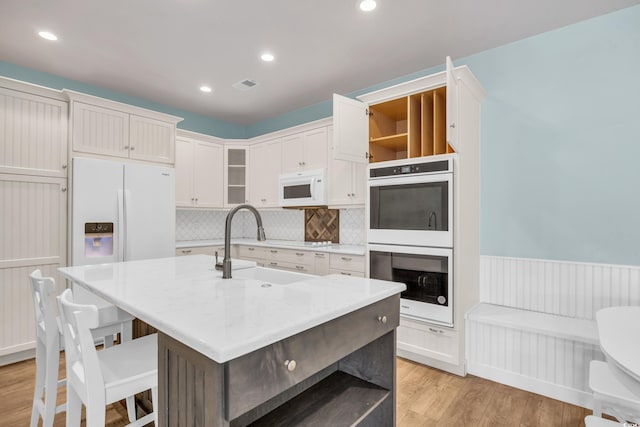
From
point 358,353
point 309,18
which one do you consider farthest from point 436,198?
point 309,18

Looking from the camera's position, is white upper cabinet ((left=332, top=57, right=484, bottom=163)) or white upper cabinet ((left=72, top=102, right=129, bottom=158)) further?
white upper cabinet ((left=72, top=102, right=129, bottom=158))

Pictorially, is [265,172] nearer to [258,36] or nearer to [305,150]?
[305,150]

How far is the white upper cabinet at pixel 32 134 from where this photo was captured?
9.16 ft

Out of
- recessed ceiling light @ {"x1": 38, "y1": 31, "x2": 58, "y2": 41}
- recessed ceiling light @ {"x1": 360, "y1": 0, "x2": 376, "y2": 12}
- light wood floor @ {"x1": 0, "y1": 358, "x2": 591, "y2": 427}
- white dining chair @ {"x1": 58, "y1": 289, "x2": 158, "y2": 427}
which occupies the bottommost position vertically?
light wood floor @ {"x1": 0, "y1": 358, "x2": 591, "y2": 427}

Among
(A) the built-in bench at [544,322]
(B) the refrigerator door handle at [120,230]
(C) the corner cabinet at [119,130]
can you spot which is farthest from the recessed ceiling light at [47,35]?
(A) the built-in bench at [544,322]

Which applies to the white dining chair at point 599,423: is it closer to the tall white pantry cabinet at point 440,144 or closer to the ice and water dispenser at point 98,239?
the tall white pantry cabinet at point 440,144

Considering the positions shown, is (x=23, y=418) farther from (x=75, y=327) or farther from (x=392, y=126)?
(x=392, y=126)

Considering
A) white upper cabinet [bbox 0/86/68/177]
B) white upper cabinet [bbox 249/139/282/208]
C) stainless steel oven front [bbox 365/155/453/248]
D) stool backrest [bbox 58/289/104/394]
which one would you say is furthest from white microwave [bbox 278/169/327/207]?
stool backrest [bbox 58/289/104/394]

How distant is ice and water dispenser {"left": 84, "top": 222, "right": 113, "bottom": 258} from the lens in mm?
3020

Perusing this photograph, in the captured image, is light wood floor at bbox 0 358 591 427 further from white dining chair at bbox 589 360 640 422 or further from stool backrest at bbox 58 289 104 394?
stool backrest at bbox 58 289 104 394

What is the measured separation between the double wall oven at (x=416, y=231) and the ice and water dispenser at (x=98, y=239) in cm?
250

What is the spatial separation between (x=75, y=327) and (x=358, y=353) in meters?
1.14

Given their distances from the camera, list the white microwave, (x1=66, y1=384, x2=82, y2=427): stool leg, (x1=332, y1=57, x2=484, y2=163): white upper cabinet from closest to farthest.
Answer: (x1=66, y1=384, x2=82, y2=427): stool leg → (x1=332, y1=57, x2=484, y2=163): white upper cabinet → the white microwave

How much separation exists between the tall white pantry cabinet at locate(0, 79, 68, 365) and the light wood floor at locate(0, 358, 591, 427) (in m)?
0.48
